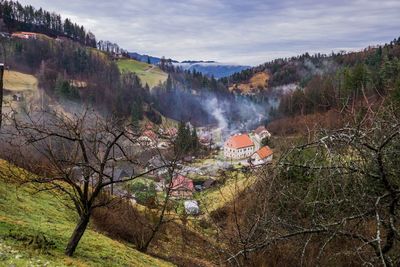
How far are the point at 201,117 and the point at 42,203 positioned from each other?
14244 centimetres

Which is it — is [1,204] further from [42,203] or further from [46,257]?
[46,257]

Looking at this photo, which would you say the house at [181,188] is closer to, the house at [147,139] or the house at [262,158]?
the house at [147,139]

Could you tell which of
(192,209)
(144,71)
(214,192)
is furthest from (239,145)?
(144,71)

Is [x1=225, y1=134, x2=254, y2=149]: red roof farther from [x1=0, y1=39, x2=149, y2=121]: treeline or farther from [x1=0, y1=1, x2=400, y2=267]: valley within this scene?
[x1=0, y1=1, x2=400, y2=267]: valley

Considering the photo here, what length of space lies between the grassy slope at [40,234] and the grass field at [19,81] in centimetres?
9312

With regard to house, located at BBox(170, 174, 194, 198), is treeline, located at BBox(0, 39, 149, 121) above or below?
above

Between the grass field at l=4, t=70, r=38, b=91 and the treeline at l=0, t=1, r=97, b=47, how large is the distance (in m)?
43.5

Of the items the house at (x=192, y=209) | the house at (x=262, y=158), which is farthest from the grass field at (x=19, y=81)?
the house at (x=262, y=158)

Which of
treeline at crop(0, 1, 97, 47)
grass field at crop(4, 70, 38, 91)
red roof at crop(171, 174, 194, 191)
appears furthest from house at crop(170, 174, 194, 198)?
treeline at crop(0, 1, 97, 47)

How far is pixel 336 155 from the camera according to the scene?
312 cm

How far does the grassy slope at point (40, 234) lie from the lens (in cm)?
844

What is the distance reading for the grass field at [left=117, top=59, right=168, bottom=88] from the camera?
17612cm

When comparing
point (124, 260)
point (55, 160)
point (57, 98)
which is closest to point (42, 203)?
point (124, 260)

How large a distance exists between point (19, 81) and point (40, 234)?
359ft
